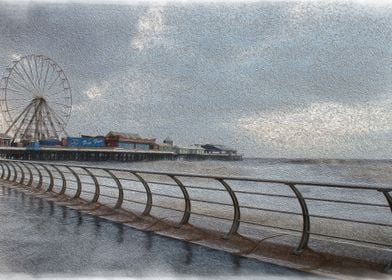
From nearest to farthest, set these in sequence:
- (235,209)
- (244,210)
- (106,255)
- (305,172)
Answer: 1. (106,255)
2. (235,209)
3. (244,210)
4. (305,172)

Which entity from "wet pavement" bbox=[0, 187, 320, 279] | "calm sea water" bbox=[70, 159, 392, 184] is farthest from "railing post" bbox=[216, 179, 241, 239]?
"calm sea water" bbox=[70, 159, 392, 184]

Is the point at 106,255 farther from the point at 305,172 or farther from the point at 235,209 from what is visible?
the point at 305,172

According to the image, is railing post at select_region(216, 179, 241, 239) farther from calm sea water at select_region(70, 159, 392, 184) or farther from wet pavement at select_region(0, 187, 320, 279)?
calm sea water at select_region(70, 159, 392, 184)

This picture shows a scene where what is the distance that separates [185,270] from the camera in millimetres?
3617

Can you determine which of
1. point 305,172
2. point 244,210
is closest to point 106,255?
point 244,210

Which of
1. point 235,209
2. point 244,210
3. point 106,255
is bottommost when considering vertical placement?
point 244,210

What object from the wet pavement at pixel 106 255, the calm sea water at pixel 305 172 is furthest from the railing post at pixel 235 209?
the calm sea water at pixel 305 172

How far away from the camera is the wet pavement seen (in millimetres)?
3527

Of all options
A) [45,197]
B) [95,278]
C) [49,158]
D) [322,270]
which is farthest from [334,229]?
[49,158]

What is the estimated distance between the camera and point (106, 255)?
4129 millimetres

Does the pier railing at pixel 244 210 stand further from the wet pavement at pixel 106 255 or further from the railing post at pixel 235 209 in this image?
the wet pavement at pixel 106 255

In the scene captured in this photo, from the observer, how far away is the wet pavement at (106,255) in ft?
11.6

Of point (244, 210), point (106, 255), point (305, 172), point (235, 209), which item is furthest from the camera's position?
point (305, 172)

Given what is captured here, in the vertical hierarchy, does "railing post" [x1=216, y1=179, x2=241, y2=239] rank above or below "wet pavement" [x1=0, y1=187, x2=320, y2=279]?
above
